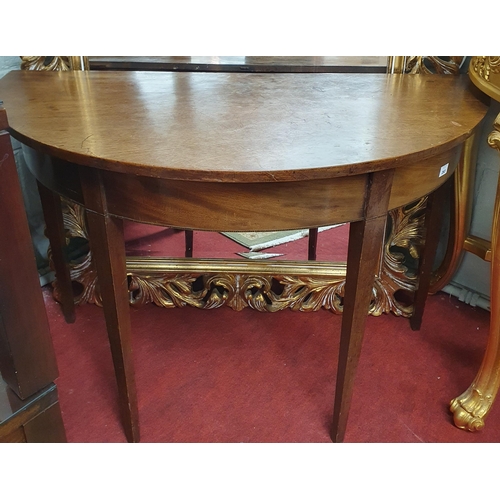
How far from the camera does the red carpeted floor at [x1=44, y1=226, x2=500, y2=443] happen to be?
3.56ft

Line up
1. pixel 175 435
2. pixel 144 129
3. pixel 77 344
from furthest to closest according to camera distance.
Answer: pixel 77 344
pixel 175 435
pixel 144 129

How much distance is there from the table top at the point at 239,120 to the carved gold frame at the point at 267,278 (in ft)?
1.22

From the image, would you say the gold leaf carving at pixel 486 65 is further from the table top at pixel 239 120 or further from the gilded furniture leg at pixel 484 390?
the gilded furniture leg at pixel 484 390

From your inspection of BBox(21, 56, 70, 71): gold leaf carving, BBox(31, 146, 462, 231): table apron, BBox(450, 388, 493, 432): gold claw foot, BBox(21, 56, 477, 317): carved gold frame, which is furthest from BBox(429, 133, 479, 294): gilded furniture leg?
BBox(21, 56, 70, 71): gold leaf carving

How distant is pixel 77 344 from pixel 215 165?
2.69 feet

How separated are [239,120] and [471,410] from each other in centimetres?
76

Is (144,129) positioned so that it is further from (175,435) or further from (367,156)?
(175,435)

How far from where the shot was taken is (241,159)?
0.73 metres

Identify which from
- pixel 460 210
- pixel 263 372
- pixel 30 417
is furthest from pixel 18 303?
pixel 460 210

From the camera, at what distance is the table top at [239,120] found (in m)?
0.72

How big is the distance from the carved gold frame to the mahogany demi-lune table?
416 mm

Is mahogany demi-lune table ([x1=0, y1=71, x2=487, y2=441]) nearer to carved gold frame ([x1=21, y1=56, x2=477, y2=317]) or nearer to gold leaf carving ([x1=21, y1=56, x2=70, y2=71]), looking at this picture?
gold leaf carving ([x1=21, y1=56, x2=70, y2=71])

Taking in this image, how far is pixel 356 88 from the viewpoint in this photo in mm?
1106

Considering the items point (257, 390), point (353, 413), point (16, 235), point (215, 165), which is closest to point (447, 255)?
point (353, 413)
